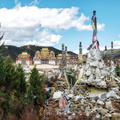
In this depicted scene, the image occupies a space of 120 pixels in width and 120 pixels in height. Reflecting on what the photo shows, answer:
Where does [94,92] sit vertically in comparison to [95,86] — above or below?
below

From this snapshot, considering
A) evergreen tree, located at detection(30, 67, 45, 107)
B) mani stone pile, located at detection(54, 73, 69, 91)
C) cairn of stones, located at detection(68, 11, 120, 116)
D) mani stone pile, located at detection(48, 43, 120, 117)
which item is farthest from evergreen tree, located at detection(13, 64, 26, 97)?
cairn of stones, located at detection(68, 11, 120, 116)

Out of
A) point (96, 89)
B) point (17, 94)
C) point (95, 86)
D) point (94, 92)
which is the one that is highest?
point (95, 86)

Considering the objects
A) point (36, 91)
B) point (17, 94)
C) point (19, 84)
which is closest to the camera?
point (36, 91)

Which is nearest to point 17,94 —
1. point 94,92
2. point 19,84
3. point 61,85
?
point 19,84

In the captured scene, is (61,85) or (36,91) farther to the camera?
(61,85)

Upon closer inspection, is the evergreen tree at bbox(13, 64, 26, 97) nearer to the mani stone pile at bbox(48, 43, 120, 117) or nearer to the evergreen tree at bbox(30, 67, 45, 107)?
the evergreen tree at bbox(30, 67, 45, 107)

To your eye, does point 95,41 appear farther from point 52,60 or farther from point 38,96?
point 52,60

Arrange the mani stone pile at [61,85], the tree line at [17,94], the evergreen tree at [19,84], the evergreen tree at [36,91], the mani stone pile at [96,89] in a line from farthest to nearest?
the mani stone pile at [61,85] → the evergreen tree at [19,84] → the evergreen tree at [36,91] → the tree line at [17,94] → the mani stone pile at [96,89]

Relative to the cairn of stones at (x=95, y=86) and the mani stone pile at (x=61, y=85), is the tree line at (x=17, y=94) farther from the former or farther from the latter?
the cairn of stones at (x=95, y=86)

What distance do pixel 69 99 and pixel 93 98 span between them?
1511 millimetres

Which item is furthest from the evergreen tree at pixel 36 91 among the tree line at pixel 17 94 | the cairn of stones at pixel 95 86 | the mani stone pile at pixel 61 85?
the cairn of stones at pixel 95 86

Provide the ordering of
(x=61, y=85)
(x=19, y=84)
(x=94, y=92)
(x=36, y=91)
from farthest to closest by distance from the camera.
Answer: (x=61, y=85) → (x=19, y=84) → (x=36, y=91) → (x=94, y=92)

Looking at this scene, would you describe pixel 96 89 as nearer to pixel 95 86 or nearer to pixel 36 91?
pixel 95 86

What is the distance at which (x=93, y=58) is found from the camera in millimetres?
13602
